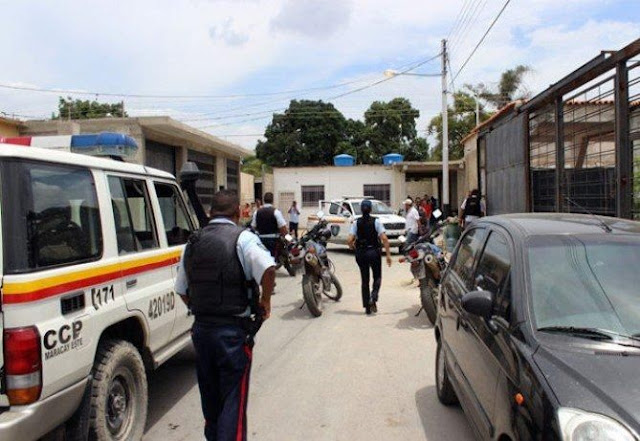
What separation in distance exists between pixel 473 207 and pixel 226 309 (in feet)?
37.6

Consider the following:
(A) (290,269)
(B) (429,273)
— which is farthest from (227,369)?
(A) (290,269)

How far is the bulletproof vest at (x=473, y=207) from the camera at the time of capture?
45.5 ft

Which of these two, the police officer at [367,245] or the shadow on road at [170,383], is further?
the police officer at [367,245]

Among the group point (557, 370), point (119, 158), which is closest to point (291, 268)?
point (119, 158)

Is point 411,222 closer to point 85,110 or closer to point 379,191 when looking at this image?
point 379,191

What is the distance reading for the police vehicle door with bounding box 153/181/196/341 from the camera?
15.7 ft

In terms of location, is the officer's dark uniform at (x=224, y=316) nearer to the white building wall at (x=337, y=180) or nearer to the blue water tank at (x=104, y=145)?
the blue water tank at (x=104, y=145)

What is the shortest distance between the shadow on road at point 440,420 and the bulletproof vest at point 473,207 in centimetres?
947

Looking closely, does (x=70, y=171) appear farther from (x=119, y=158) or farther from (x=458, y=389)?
(x=458, y=389)

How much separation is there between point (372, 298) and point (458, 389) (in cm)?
451

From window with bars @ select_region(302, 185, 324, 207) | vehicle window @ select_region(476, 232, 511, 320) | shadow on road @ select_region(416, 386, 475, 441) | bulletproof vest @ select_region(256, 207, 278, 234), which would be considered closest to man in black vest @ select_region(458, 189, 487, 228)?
bulletproof vest @ select_region(256, 207, 278, 234)

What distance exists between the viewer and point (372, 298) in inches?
327

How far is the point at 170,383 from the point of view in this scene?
5.39m

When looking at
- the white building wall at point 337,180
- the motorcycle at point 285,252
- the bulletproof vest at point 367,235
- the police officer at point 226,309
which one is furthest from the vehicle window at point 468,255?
the white building wall at point 337,180
